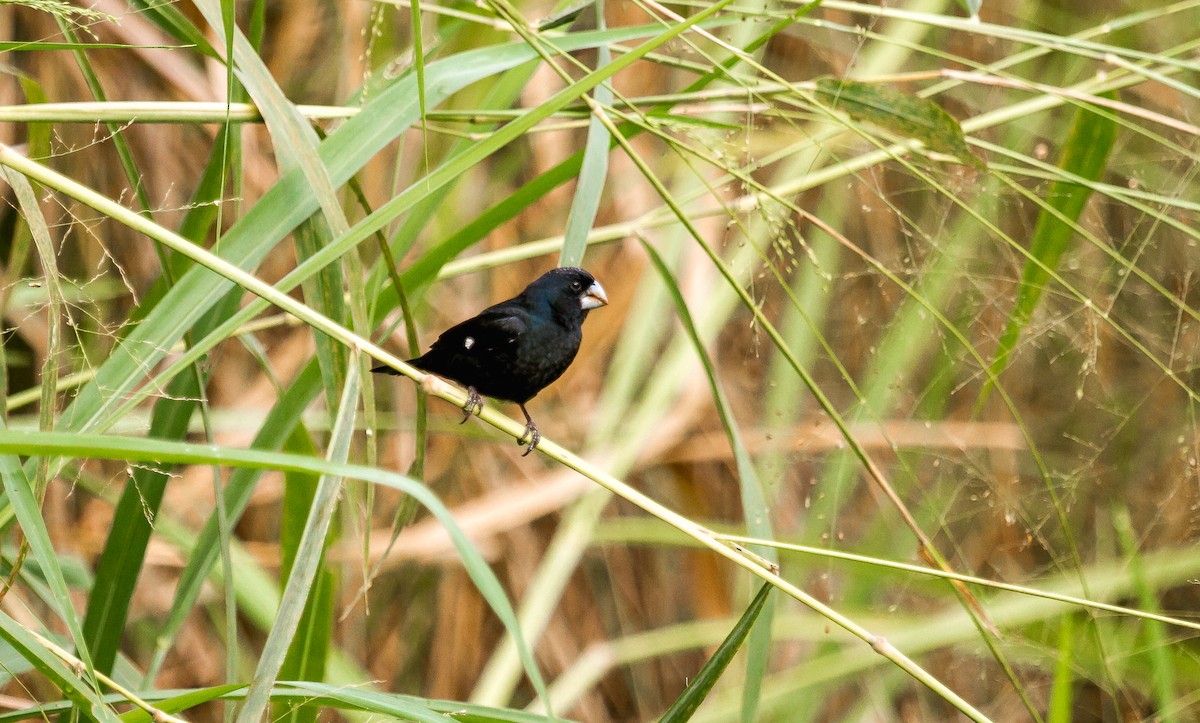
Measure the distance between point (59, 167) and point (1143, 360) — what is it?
2.98 metres

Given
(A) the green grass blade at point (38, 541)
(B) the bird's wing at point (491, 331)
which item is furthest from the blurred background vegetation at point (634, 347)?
(B) the bird's wing at point (491, 331)

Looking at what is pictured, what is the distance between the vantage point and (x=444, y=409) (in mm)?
3205

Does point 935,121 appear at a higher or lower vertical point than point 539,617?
higher

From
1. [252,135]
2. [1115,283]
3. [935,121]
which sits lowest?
[1115,283]

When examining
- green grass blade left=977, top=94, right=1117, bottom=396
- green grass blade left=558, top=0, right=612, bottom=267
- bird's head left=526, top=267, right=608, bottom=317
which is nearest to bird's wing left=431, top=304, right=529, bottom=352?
bird's head left=526, top=267, right=608, bottom=317

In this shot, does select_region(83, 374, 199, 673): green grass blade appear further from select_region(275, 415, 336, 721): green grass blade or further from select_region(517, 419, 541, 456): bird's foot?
select_region(517, 419, 541, 456): bird's foot

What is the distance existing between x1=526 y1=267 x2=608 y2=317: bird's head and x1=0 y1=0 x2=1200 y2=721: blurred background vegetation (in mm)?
144

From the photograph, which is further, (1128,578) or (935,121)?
(1128,578)

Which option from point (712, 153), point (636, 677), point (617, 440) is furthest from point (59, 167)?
point (636, 677)

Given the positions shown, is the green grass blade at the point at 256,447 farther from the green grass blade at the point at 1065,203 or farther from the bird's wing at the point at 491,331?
the green grass blade at the point at 1065,203

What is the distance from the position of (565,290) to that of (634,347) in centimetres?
41

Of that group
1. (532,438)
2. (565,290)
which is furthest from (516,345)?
(532,438)

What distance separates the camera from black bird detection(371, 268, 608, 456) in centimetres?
213

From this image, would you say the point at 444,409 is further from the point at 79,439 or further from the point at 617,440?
the point at 79,439
